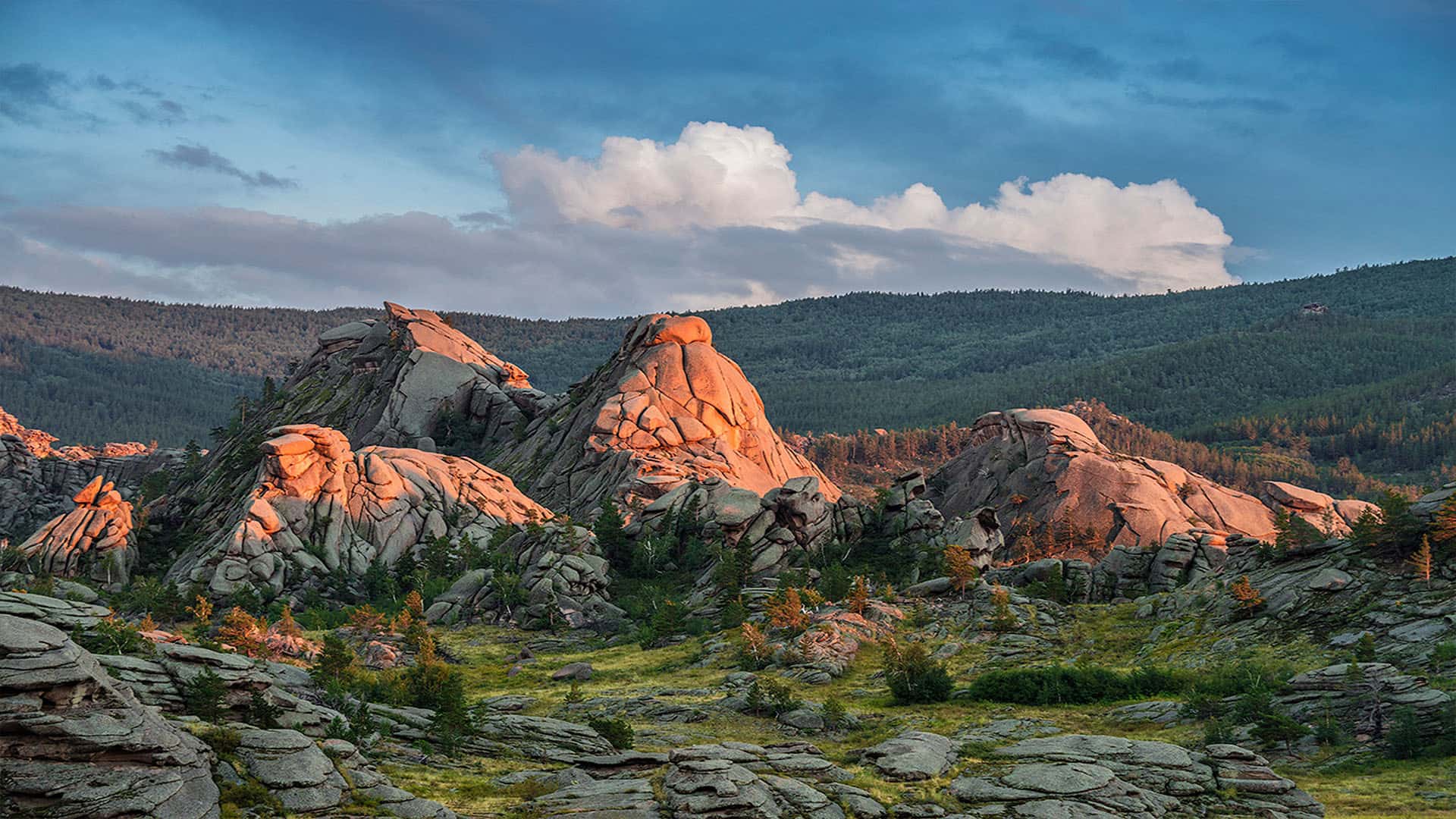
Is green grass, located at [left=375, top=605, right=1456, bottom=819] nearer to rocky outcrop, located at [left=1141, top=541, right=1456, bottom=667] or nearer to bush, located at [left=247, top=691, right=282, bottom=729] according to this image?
rocky outcrop, located at [left=1141, top=541, right=1456, bottom=667]

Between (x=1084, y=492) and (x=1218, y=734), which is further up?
(x=1084, y=492)

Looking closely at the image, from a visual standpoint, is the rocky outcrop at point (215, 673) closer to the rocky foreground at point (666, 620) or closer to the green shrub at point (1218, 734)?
the rocky foreground at point (666, 620)

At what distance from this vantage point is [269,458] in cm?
8912

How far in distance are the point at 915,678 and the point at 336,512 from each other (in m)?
58.8

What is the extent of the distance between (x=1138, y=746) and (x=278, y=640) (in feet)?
146

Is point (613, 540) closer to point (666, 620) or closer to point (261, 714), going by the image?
point (666, 620)

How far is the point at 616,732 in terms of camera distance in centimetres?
3894

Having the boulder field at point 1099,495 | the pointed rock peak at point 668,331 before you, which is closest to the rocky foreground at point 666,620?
the boulder field at point 1099,495

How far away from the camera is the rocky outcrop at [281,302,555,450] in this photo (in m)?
119

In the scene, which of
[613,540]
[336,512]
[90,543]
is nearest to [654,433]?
[613,540]

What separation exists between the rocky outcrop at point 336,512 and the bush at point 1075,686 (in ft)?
173

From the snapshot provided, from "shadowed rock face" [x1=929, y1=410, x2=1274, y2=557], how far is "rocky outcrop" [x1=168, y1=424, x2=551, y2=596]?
4333cm

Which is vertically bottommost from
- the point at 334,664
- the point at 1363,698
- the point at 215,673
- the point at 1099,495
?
the point at 334,664

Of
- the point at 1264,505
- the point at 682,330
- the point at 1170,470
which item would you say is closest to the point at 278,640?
the point at 682,330
